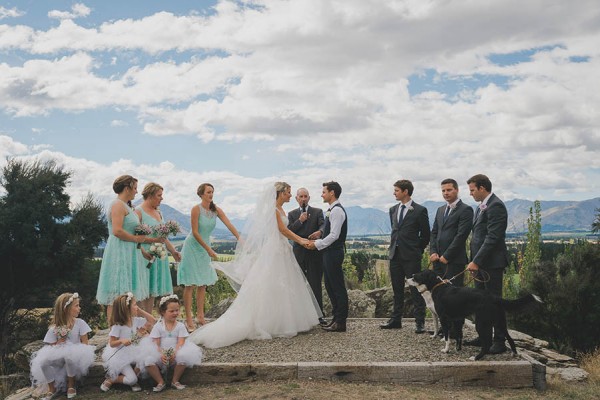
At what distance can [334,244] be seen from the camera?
8.86m

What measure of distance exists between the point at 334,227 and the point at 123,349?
3.70 m

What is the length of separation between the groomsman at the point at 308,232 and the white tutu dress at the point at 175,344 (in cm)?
317

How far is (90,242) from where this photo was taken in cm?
2539

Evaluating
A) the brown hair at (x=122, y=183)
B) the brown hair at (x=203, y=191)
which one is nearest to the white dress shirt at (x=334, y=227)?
the brown hair at (x=203, y=191)

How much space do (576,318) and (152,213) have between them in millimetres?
9730

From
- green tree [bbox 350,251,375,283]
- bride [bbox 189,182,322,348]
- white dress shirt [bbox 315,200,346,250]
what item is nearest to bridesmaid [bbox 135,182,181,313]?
bride [bbox 189,182,322,348]

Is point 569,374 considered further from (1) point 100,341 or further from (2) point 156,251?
(1) point 100,341

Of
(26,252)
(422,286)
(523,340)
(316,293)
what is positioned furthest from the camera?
(26,252)

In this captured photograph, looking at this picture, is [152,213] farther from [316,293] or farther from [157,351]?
[316,293]

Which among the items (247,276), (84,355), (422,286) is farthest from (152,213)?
(422,286)

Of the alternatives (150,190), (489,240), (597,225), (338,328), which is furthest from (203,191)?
(597,225)

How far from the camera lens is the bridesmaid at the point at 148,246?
28.0ft

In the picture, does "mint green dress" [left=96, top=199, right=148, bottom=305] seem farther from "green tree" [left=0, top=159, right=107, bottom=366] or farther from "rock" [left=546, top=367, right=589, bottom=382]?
"green tree" [left=0, top=159, right=107, bottom=366]

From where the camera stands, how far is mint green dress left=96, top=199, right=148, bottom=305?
784 centimetres
